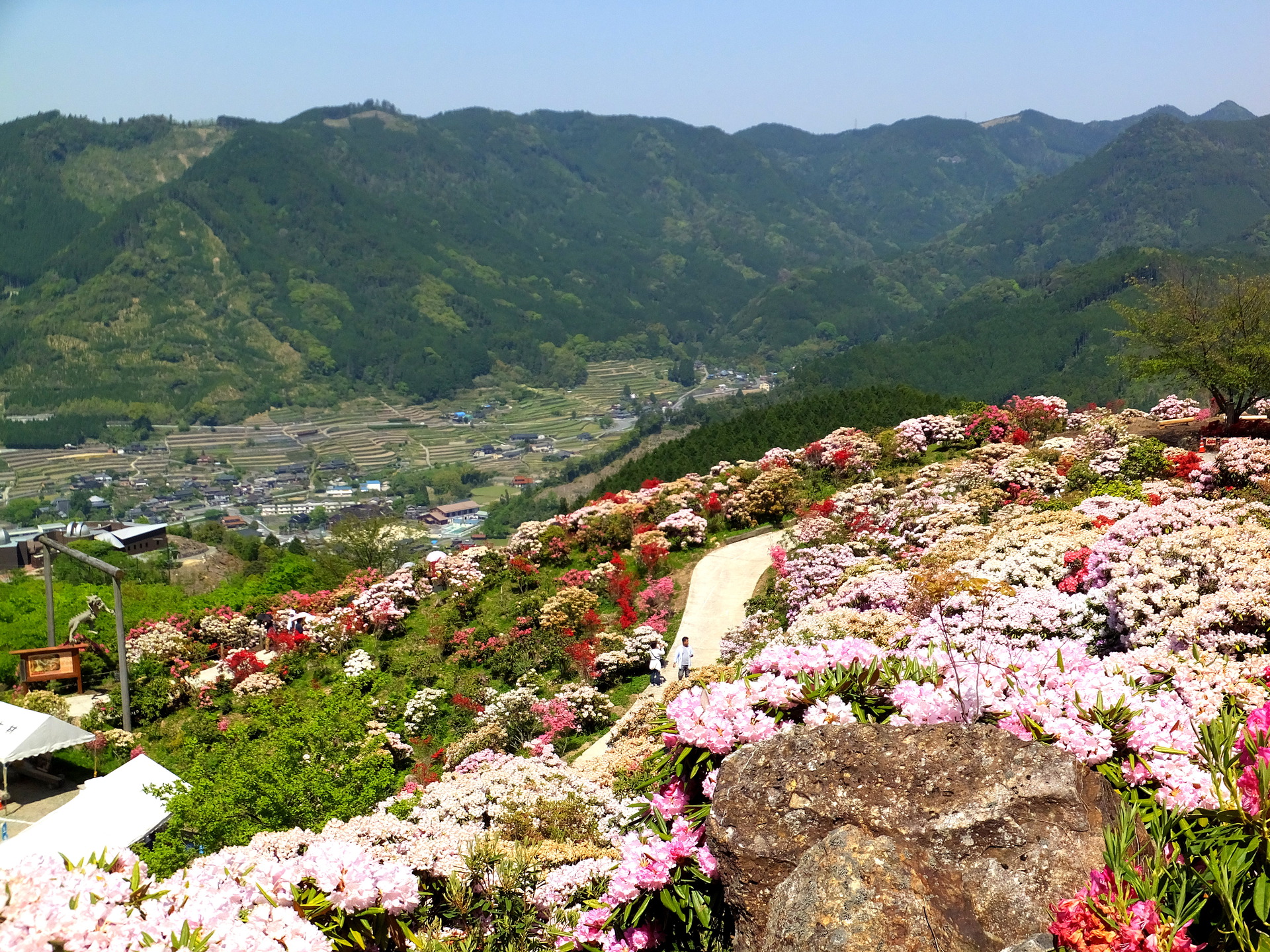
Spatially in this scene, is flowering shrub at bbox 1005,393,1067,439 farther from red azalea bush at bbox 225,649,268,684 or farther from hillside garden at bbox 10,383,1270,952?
red azalea bush at bbox 225,649,268,684

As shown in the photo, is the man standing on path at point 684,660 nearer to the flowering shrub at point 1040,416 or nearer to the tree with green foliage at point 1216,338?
the flowering shrub at point 1040,416

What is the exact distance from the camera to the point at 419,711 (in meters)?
16.4

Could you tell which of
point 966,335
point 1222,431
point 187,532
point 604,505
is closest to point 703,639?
point 604,505

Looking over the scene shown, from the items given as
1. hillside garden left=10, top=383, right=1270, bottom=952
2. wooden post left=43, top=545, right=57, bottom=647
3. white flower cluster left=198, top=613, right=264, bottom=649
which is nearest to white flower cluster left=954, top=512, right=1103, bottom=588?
hillside garden left=10, top=383, right=1270, bottom=952

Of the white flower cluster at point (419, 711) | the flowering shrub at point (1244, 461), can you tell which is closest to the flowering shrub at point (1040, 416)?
the flowering shrub at point (1244, 461)

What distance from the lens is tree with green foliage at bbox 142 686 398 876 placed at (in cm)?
992

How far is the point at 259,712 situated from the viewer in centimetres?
1480

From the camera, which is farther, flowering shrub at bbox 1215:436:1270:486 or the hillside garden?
flowering shrub at bbox 1215:436:1270:486

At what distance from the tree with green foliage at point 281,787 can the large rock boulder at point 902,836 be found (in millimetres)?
6112

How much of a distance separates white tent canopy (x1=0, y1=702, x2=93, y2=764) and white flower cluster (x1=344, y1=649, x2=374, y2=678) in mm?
4695

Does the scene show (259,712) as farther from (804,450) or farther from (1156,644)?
(804,450)

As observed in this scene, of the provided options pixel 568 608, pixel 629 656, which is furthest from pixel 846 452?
pixel 629 656

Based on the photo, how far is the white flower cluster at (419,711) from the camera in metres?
16.2

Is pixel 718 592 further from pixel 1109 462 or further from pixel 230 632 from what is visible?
pixel 230 632
